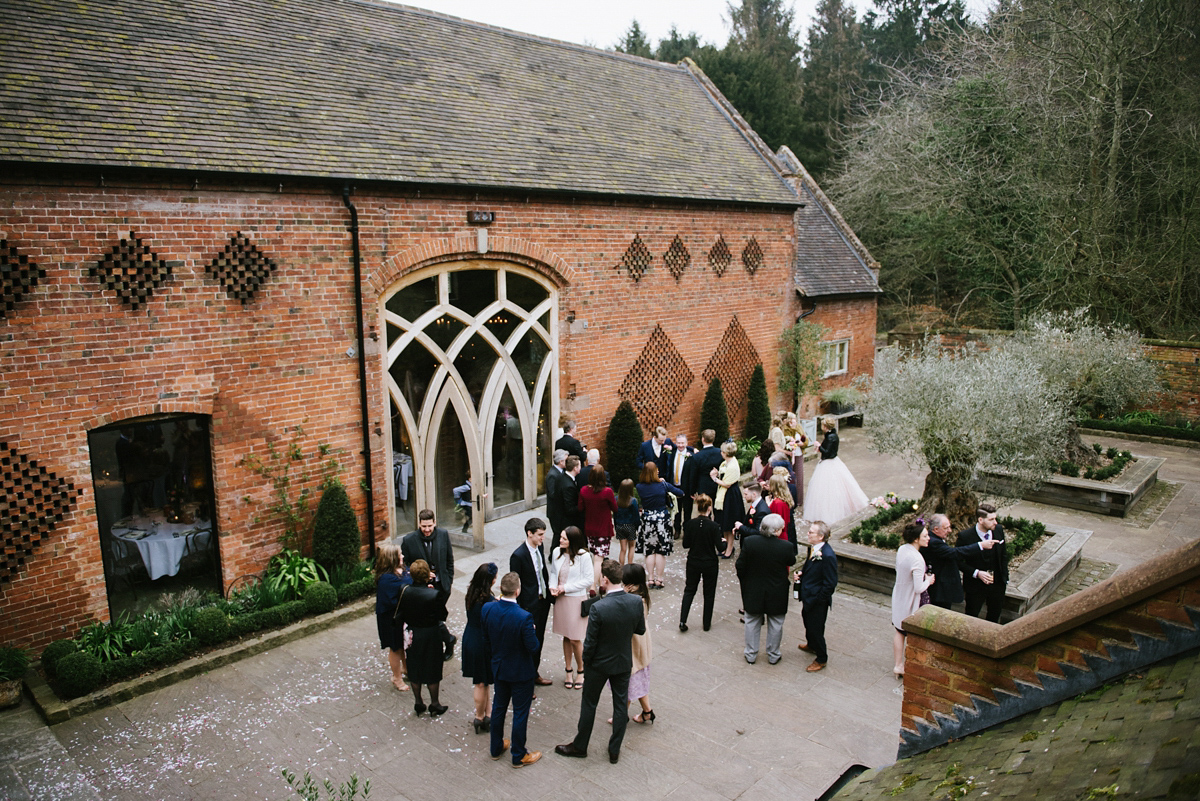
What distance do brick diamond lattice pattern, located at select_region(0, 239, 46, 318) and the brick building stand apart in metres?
0.02

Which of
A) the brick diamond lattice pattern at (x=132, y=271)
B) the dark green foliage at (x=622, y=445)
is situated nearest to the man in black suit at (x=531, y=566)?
→ the brick diamond lattice pattern at (x=132, y=271)

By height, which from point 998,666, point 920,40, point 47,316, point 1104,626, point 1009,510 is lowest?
point 1009,510

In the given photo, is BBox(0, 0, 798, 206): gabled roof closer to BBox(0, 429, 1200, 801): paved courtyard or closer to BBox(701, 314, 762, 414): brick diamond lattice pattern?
BBox(701, 314, 762, 414): brick diamond lattice pattern

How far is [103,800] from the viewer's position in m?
5.82

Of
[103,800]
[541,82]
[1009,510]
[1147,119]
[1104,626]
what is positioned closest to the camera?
[1104,626]

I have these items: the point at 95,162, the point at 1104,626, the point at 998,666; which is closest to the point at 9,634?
the point at 95,162

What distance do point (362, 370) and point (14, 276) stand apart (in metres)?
3.73

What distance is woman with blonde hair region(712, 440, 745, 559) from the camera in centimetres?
1000

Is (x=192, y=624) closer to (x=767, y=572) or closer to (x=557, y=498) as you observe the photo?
(x=557, y=498)

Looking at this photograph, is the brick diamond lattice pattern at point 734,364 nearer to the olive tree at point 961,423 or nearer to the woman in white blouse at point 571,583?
the olive tree at point 961,423

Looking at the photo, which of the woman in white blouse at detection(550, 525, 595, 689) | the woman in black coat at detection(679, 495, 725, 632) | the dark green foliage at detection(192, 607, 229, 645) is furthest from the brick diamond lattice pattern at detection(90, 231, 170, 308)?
the woman in black coat at detection(679, 495, 725, 632)

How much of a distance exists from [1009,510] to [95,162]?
13777mm

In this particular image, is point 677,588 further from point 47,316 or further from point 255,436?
point 47,316

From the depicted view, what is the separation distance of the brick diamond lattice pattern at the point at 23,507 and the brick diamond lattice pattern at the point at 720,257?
11.3 metres
